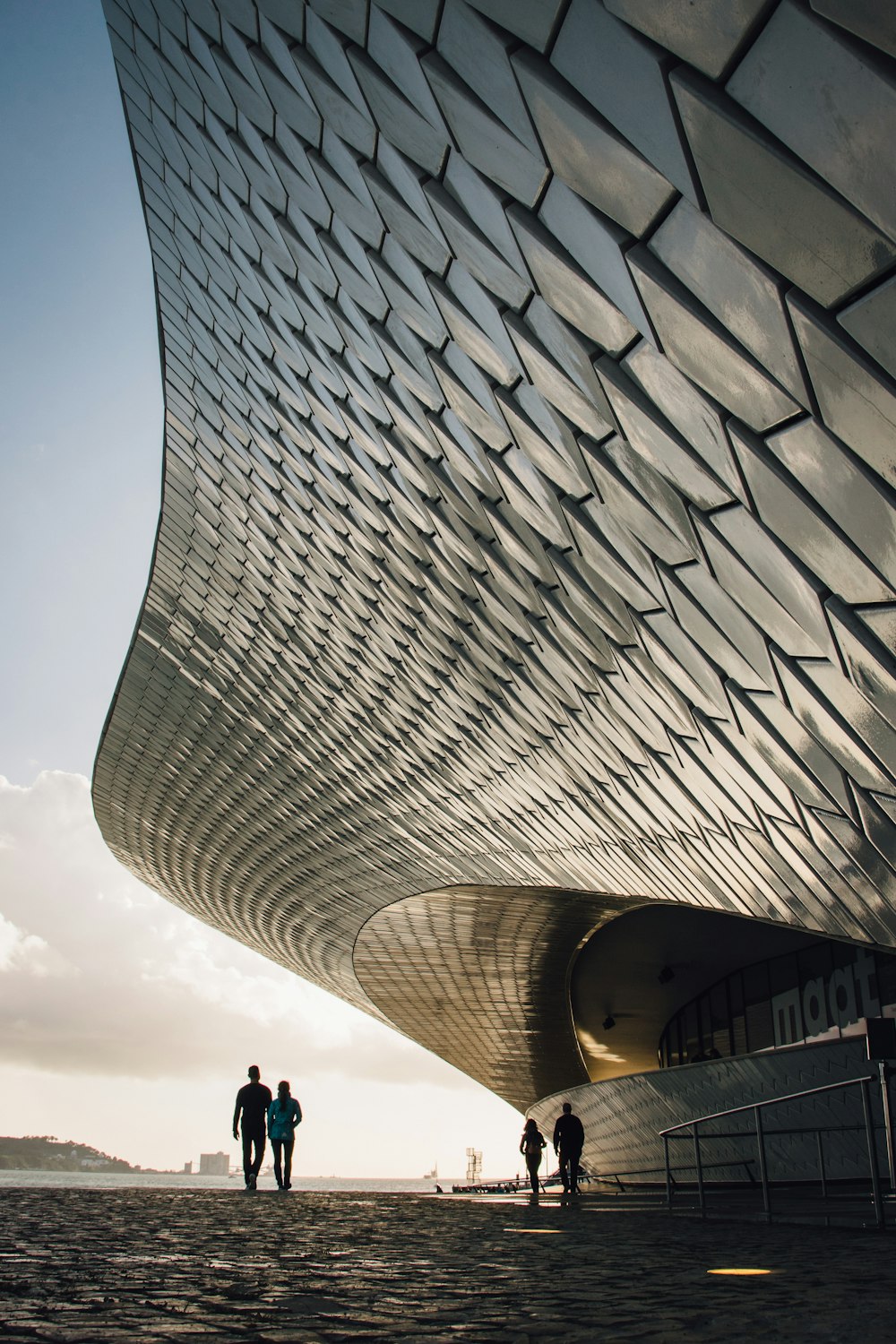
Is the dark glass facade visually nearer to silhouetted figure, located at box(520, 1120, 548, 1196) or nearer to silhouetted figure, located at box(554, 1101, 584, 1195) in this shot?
silhouetted figure, located at box(520, 1120, 548, 1196)

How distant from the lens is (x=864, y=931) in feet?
36.1

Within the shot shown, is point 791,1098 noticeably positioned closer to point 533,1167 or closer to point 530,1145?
point 533,1167

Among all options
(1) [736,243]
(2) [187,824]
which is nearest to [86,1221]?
(1) [736,243]

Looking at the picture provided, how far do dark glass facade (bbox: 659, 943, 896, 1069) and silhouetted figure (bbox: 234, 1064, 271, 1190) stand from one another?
11.5 metres

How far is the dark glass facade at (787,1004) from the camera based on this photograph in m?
20.1

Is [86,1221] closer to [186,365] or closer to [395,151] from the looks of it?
[395,151]

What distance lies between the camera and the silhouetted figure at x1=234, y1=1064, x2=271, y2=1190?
11.6m

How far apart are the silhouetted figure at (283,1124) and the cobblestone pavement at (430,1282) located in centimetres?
456

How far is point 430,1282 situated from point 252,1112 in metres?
8.28

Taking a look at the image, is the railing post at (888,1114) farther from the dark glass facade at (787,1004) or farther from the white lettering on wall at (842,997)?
the white lettering on wall at (842,997)

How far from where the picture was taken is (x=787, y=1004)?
79.9ft

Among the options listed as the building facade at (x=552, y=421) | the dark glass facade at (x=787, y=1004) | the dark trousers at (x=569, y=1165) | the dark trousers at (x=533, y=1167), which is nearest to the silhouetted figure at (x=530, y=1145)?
the dark trousers at (x=533, y=1167)

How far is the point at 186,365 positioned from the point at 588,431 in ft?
30.5

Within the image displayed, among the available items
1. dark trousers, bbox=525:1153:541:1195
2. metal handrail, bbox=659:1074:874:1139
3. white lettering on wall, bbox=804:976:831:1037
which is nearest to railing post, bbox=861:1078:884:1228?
metal handrail, bbox=659:1074:874:1139
